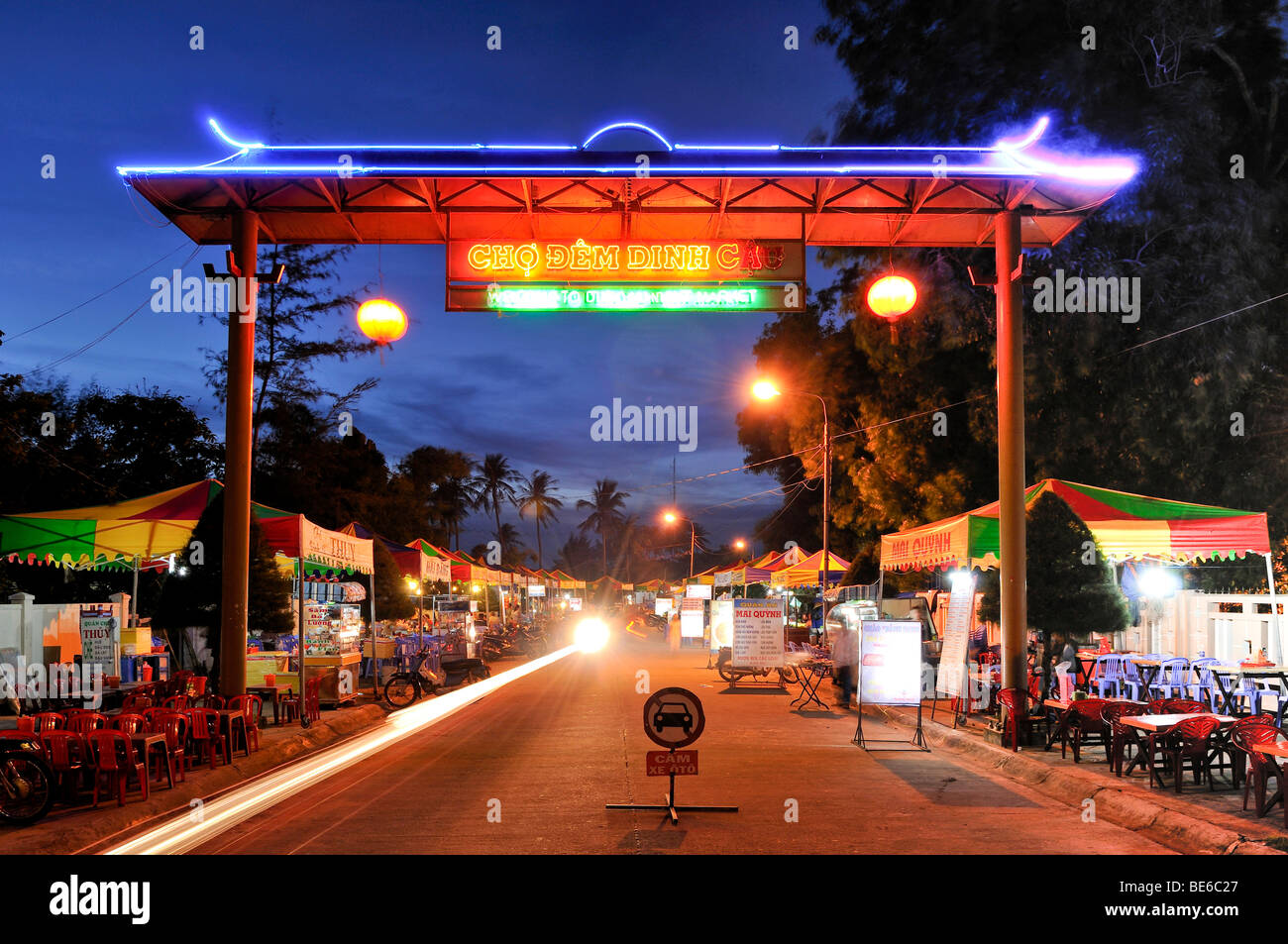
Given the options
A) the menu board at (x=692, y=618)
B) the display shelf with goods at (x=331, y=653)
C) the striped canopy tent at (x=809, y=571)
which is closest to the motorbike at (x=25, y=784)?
the display shelf with goods at (x=331, y=653)

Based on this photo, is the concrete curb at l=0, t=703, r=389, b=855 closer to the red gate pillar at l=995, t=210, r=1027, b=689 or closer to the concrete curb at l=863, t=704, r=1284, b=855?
the concrete curb at l=863, t=704, r=1284, b=855

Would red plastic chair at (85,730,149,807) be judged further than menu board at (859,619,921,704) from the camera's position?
No

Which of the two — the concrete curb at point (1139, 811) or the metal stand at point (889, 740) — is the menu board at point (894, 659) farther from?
the concrete curb at point (1139, 811)

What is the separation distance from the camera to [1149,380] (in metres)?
21.4

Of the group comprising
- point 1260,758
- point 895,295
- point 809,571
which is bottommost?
point 1260,758

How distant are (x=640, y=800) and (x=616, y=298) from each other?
6.69 meters

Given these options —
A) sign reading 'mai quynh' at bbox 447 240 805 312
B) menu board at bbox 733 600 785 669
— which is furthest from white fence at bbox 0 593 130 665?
menu board at bbox 733 600 785 669

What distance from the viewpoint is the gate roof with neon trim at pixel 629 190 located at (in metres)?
13.1

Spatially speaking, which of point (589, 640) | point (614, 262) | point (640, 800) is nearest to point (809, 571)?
point (589, 640)

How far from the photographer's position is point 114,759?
9422 mm

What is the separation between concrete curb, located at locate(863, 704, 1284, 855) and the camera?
7906mm

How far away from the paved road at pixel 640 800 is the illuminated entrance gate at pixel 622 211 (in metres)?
3.07

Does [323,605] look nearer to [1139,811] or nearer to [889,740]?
[889,740]

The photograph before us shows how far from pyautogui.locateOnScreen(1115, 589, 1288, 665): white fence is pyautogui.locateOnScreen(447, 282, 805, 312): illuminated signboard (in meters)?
9.79
